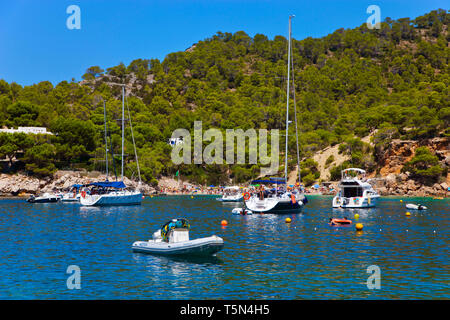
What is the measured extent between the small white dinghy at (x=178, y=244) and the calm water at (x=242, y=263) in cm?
52

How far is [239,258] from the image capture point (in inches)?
1043

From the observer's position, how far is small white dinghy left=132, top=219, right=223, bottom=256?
994 inches

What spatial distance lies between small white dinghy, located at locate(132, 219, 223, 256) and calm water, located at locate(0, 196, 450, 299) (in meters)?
0.52

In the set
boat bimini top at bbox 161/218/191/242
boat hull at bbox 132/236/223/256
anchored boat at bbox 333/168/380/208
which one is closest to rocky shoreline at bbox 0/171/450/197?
anchored boat at bbox 333/168/380/208

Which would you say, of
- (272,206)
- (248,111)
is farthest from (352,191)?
(248,111)

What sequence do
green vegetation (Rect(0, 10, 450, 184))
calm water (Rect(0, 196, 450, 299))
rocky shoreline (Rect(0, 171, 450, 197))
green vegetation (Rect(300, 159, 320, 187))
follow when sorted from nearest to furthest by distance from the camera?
calm water (Rect(0, 196, 450, 299)) < rocky shoreline (Rect(0, 171, 450, 197)) < green vegetation (Rect(0, 10, 450, 184)) < green vegetation (Rect(300, 159, 320, 187))

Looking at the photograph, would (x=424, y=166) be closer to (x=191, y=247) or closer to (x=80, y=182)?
(x=80, y=182)

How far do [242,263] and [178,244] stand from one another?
12.7ft

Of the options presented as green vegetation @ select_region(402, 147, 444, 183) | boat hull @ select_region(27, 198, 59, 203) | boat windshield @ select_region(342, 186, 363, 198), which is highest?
green vegetation @ select_region(402, 147, 444, 183)

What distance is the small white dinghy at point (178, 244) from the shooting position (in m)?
25.2

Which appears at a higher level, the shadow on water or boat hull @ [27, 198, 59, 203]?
the shadow on water

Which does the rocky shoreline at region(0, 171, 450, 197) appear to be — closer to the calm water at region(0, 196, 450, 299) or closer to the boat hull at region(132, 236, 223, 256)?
the calm water at region(0, 196, 450, 299)

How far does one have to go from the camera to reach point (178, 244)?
25.5 meters

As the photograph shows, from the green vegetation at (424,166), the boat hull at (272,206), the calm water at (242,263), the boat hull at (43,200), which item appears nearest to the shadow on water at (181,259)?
the calm water at (242,263)
